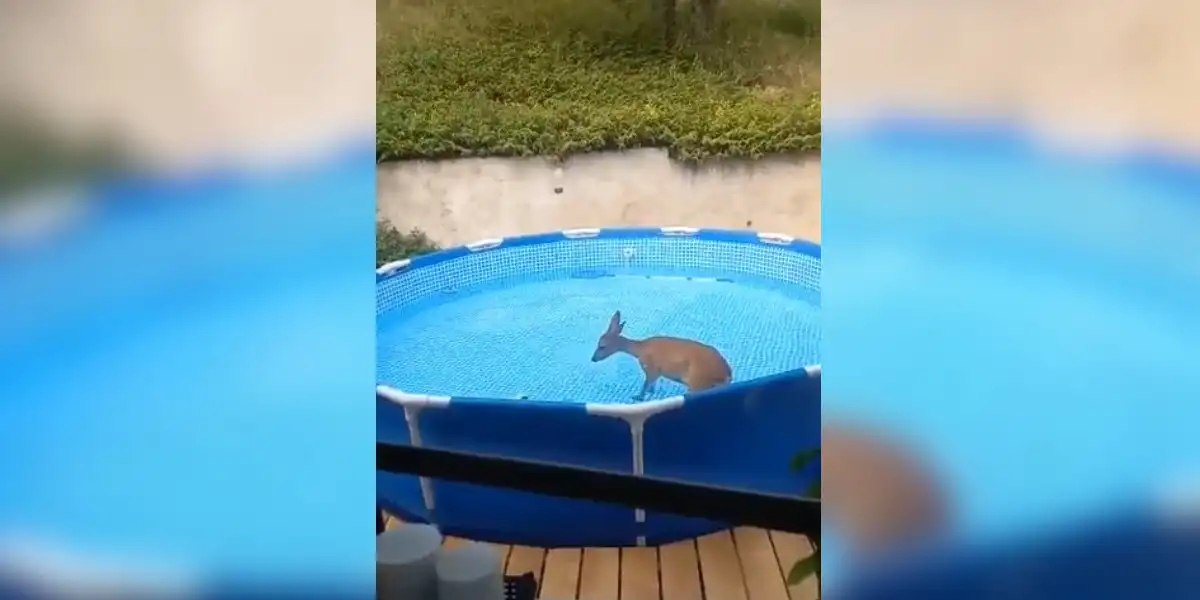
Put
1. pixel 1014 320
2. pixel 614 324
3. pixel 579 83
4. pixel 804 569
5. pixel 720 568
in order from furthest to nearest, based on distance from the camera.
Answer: pixel 614 324, pixel 579 83, pixel 720 568, pixel 804 569, pixel 1014 320

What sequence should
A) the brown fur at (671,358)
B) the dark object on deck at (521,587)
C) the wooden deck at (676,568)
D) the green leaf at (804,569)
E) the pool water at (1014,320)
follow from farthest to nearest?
the brown fur at (671,358), the dark object on deck at (521,587), the wooden deck at (676,568), the green leaf at (804,569), the pool water at (1014,320)

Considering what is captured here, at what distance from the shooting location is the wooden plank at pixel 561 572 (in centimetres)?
250

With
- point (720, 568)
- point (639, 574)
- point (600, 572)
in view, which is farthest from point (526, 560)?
point (720, 568)

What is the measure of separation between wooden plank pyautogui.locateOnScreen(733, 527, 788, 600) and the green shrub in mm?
1103

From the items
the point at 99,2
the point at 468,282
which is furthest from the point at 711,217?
the point at 99,2

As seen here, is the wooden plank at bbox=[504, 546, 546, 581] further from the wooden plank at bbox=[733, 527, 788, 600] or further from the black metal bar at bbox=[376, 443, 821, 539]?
the wooden plank at bbox=[733, 527, 788, 600]

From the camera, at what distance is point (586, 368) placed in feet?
8.65

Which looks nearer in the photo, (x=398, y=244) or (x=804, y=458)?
(x=804, y=458)

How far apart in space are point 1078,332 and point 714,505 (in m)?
0.96

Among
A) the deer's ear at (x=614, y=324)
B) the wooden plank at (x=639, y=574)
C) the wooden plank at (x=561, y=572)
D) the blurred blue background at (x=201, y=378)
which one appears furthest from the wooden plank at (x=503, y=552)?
the deer's ear at (x=614, y=324)

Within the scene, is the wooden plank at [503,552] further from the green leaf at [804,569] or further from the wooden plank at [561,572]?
the green leaf at [804,569]

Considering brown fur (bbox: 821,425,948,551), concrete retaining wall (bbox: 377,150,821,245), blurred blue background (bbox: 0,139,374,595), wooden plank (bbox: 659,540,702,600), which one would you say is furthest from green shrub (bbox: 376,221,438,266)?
brown fur (bbox: 821,425,948,551)

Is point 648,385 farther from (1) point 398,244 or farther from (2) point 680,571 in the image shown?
(1) point 398,244

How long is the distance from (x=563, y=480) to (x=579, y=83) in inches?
42.0
